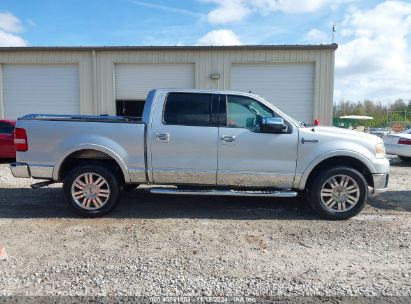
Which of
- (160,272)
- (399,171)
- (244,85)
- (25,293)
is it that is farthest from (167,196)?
(244,85)

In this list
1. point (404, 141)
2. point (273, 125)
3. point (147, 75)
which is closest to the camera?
point (273, 125)

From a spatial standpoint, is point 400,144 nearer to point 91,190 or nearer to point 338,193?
point 338,193

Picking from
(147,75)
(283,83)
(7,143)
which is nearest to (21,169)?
(7,143)

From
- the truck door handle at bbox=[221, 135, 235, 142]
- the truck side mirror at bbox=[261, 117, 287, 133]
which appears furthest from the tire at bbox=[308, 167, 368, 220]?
the truck door handle at bbox=[221, 135, 235, 142]

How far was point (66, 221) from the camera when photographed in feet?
18.5

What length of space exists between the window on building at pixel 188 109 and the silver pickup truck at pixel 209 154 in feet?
0.05

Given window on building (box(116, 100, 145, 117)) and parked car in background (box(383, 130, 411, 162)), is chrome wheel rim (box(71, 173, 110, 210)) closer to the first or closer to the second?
parked car in background (box(383, 130, 411, 162))

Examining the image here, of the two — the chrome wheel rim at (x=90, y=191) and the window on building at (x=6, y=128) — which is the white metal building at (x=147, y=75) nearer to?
the window on building at (x=6, y=128)

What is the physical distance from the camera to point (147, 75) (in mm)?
16469

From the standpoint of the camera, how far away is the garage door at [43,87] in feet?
55.1

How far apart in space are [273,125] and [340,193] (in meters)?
A: 1.49

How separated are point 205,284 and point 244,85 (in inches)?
528

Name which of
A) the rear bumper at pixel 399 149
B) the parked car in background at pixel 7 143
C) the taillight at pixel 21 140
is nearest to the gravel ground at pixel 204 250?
the taillight at pixel 21 140

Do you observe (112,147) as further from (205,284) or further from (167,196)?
(205,284)
